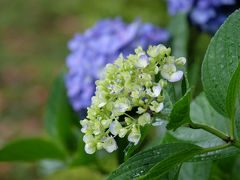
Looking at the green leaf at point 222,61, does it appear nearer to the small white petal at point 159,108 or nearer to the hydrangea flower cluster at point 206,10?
the small white petal at point 159,108

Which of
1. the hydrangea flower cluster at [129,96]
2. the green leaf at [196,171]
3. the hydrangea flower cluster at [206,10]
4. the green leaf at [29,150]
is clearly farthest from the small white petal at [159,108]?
the hydrangea flower cluster at [206,10]

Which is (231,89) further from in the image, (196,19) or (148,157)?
(196,19)

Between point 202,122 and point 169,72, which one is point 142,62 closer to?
point 169,72


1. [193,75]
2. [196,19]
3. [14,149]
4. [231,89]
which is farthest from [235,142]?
[196,19]

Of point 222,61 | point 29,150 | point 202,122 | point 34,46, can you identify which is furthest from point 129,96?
point 34,46

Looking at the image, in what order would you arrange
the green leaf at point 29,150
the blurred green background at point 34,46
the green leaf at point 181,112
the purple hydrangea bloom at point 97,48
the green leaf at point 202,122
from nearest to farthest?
the green leaf at point 181,112 → the green leaf at point 202,122 → the green leaf at point 29,150 → the purple hydrangea bloom at point 97,48 → the blurred green background at point 34,46

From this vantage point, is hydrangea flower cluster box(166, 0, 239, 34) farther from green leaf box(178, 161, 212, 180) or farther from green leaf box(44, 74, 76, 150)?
green leaf box(178, 161, 212, 180)

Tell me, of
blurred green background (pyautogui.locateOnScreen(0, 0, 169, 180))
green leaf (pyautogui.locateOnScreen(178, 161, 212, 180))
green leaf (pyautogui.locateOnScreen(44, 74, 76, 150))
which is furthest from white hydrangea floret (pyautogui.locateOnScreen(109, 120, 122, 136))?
blurred green background (pyautogui.locateOnScreen(0, 0, 169, 180))
